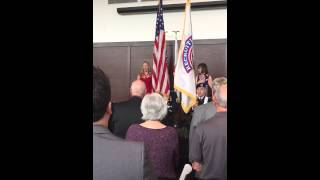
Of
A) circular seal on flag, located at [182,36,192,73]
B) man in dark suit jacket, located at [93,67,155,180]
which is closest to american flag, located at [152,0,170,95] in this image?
circular seal on flag, located at [182,36,192,73]

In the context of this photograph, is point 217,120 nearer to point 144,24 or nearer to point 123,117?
point 123,117

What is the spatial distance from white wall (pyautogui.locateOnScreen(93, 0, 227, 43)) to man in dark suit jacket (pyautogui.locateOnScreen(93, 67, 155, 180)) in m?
5.02

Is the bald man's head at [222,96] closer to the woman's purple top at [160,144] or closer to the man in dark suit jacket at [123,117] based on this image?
the woman's purple top at [160,144]

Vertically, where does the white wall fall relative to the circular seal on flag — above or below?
above

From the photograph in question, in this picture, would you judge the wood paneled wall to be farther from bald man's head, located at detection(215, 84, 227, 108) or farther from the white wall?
bald man's head, located at detection(215, 84, 227, 108)

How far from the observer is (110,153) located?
1286mm

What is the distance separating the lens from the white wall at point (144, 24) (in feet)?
19.9

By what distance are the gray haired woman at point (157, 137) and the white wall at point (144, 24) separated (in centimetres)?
405

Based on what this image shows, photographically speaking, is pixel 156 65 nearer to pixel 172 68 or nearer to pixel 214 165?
pixel 172 68

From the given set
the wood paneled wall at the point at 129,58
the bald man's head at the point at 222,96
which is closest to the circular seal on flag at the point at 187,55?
the bald man's head at the point at 222,96

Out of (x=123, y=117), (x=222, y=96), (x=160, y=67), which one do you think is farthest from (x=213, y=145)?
(x=160, y=67)

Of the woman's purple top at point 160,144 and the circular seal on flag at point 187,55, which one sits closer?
the woman's purple top at point 160,144

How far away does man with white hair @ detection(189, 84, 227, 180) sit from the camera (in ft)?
7.23
